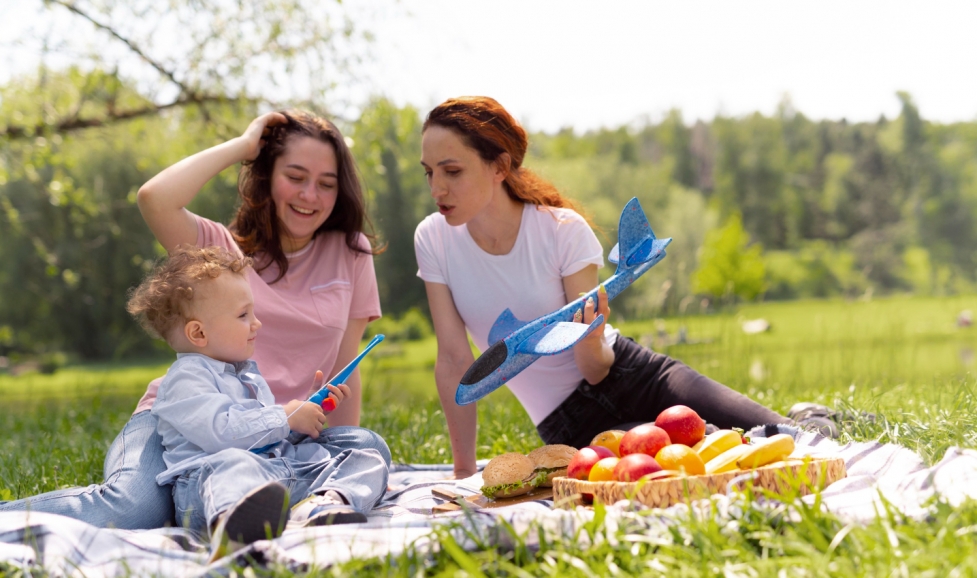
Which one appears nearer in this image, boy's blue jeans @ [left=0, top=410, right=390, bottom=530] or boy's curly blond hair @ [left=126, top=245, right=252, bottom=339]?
boy's blue jeans @ [left=0, top=410, right=390, bottom=530]

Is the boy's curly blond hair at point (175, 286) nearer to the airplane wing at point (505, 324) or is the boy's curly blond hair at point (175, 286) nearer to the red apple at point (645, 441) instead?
the airplane wing at point (505, 324)

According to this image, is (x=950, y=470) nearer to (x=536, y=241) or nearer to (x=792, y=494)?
(x=792, y=494)

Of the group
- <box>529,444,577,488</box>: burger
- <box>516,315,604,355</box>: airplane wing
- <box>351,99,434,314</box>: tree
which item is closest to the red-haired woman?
<box>516,315,604,355</box>: airplane wing

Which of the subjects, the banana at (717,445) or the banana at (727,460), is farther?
the banana at (717,445)

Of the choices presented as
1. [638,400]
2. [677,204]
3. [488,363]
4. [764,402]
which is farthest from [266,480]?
[677,204]

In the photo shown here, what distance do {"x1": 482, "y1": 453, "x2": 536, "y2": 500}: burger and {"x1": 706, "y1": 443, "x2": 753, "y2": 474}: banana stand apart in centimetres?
62

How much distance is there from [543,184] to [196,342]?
167 cm

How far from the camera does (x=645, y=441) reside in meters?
2.31

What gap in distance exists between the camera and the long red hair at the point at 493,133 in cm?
303

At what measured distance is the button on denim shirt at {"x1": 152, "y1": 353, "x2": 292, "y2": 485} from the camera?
7.38ft

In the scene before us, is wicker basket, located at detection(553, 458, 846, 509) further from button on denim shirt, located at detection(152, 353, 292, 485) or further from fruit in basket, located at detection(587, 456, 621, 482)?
button on denim shirt, located at detection(152, 353, 292, 485)

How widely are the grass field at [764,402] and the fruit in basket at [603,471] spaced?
42 centimetres

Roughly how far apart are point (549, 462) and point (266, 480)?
962mm

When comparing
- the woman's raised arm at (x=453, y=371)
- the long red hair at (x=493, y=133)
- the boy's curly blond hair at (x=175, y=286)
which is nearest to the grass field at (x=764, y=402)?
the woman's raised arm at (x=453, y=371)
